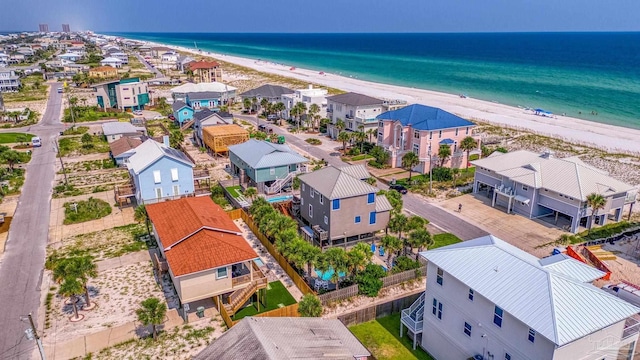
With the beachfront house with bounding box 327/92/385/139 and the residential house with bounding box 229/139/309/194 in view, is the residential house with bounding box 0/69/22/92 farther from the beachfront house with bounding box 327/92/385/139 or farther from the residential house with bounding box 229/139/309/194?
the residential house with bounding box 229/139/309/194

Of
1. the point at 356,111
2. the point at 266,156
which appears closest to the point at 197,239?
the point at 266,156

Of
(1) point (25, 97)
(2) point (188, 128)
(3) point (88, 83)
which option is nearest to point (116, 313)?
(2) point (188, 128)

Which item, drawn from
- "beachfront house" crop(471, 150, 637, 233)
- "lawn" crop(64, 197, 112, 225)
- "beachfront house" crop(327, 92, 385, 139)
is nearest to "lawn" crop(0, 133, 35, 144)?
"lawn" crop(64, 197, 112, 225)

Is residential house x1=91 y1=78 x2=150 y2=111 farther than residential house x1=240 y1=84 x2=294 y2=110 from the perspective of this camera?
Yes

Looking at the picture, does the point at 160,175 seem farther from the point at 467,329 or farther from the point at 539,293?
the point at 539,293

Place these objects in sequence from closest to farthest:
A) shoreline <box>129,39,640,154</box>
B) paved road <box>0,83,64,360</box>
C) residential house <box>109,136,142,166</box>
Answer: paved road <box>0,83,64,360</box>
residential house <box>109,136,142,166</box>
shoreline <box>129,39,640,154</box>

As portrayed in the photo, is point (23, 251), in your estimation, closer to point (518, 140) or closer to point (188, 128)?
point (188, 128)
